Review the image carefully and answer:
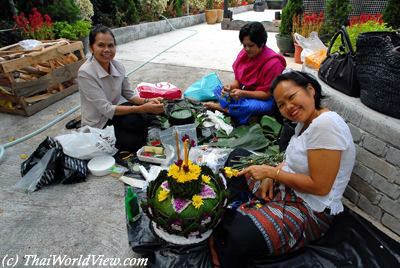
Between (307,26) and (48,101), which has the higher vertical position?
(307,26)

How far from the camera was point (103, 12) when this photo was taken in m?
8.52

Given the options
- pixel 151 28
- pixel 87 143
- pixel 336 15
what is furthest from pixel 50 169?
pixel 151 28

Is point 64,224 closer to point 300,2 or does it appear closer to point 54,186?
point 54,186

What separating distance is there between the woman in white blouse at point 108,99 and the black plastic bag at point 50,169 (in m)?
0.47

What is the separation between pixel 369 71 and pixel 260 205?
1261 millimetres

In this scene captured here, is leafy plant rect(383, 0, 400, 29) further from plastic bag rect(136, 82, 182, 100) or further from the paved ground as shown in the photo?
the paved ground

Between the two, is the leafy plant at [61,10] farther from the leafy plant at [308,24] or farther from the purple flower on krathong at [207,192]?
the purple flower on krathong at [207,192]

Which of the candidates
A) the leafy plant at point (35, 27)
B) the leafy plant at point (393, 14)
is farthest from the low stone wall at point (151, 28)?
the leafy plant at point (393, 14)

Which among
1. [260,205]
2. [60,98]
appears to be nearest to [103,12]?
[60,98]

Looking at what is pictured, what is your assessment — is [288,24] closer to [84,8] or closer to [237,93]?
[237,93]

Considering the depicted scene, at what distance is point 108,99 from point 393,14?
382 cm

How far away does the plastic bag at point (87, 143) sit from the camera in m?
2.74

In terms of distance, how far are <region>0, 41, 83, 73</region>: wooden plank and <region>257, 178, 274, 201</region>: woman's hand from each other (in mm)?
3492

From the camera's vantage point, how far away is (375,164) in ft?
6.69
